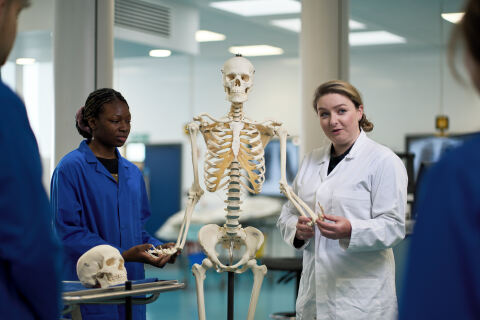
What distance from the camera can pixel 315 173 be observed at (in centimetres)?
250

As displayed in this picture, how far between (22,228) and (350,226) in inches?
53.8

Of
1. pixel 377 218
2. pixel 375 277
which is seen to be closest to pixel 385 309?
pixel 375 277

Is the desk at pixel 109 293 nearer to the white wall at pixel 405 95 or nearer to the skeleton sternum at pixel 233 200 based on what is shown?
the skeleton sternum at pixel 233 200

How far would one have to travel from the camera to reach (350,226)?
2.21m

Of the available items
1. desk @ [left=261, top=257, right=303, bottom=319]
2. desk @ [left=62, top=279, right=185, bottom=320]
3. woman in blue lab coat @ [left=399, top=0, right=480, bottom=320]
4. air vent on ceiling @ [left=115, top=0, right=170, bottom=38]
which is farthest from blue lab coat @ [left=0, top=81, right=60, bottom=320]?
air vent on ceiling @ [left=115, top=0, right=170, bottom=38]

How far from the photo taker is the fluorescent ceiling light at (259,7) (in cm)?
689

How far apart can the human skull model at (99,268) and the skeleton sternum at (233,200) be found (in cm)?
74

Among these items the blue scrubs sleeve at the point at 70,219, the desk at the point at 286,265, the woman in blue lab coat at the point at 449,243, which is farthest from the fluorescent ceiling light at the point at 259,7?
the woman in blue lab coat at the point at 449,243

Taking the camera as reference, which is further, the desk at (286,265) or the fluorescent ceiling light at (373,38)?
the fluorescent ceiling light at (373,38)

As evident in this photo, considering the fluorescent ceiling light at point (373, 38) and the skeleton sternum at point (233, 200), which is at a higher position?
the fluorescent ceiling light at point (373, 38)

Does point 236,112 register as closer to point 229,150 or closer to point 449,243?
point 229,150

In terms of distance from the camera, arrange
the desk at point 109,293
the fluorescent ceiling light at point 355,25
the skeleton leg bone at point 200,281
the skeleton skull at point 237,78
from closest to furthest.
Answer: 1. the desk at point 109,293
2. the skeleton leg bone at point 200,281
3. the skeleton skull at point 237,78
4. the fluorescent ceiling light at point 355,25

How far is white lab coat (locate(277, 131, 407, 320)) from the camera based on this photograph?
2248mm

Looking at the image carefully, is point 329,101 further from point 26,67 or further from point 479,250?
point 26,67
